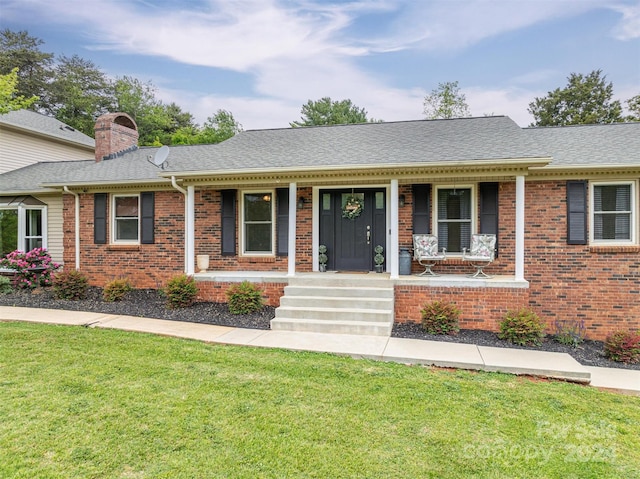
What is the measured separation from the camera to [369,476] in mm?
2574

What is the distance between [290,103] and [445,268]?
1017 inches

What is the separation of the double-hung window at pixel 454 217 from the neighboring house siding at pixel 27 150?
46.0 feet

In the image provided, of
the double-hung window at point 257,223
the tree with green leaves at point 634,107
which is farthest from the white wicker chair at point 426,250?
the tree with green leaves at point 634,107

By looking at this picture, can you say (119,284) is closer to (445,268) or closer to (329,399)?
(329,399)

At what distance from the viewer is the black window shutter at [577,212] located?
7.44 m

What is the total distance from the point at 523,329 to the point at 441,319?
4.13 ft

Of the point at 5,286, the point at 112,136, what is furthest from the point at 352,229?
the point at 5,286

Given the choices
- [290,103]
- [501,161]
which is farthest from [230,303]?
[290,103]

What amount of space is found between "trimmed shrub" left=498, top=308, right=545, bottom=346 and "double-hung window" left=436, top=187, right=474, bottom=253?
7.06 ft

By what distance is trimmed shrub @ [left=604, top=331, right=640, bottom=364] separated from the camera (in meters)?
5.64

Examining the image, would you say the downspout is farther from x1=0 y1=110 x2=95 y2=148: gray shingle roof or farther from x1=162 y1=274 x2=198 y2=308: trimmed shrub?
x1=0 y1=110 x2=95 y2=148: gray shingle roof

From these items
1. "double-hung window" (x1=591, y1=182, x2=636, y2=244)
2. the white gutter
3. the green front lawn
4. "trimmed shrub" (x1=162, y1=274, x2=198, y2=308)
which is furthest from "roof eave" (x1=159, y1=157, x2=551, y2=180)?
the green front lawn

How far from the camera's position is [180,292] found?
7707 mm

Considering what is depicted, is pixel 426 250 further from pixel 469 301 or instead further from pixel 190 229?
pixel 190 229
